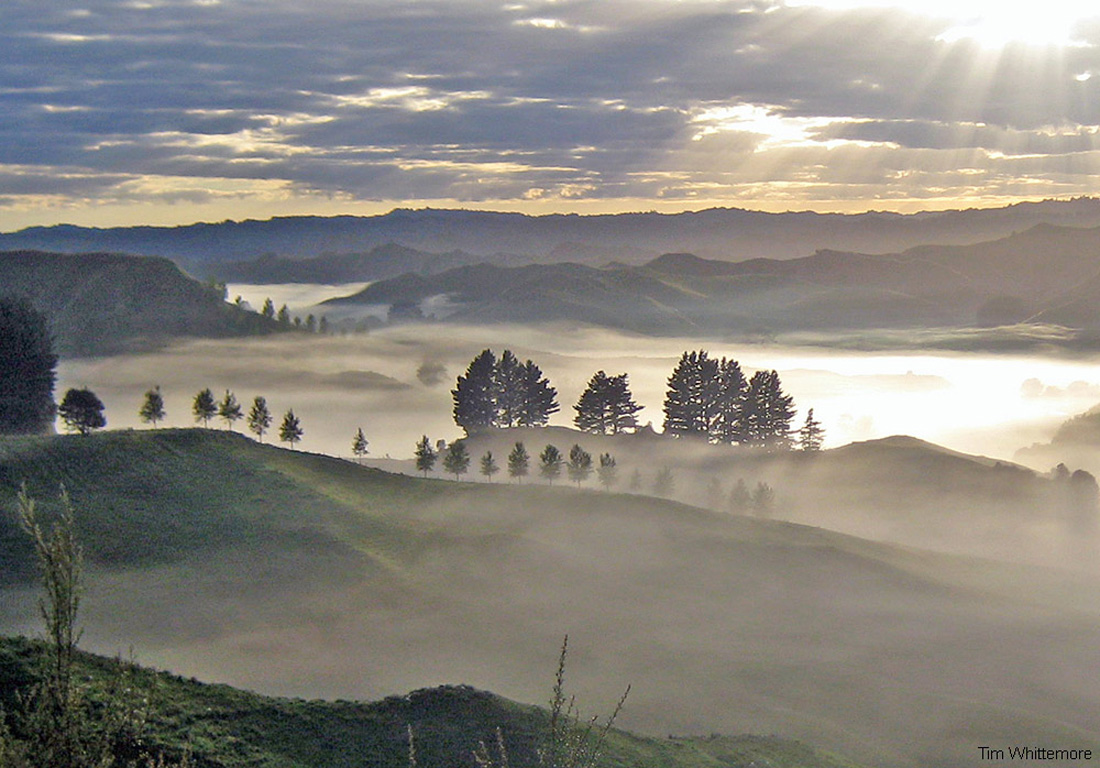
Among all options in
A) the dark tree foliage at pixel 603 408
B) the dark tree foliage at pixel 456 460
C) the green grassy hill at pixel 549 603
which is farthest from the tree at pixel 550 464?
the dark tree foliage at pixel 603 408

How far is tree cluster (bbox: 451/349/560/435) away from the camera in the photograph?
153750 millimetres

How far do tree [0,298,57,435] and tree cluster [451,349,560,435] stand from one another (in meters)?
64.2

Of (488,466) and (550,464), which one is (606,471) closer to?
(550,464)

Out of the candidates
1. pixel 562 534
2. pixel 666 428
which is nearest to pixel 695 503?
pixel 666 428

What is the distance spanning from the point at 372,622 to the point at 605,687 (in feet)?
51.8

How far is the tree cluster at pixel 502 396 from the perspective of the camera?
153750mm

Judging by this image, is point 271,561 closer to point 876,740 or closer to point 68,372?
point 876,740

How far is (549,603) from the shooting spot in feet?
213

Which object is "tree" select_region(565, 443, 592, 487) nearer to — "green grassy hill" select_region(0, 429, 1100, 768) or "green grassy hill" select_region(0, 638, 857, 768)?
"green grassy hill" select_region(0, 429, 1100, 768)

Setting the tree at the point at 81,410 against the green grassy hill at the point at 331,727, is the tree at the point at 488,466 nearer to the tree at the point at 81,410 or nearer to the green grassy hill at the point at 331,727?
the tree at the point at 81,410

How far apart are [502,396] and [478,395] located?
414 cm

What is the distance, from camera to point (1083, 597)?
84875 millimetres

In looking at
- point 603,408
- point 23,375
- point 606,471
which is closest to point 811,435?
point 603,408

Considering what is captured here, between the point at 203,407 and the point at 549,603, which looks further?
the point at 203,407
